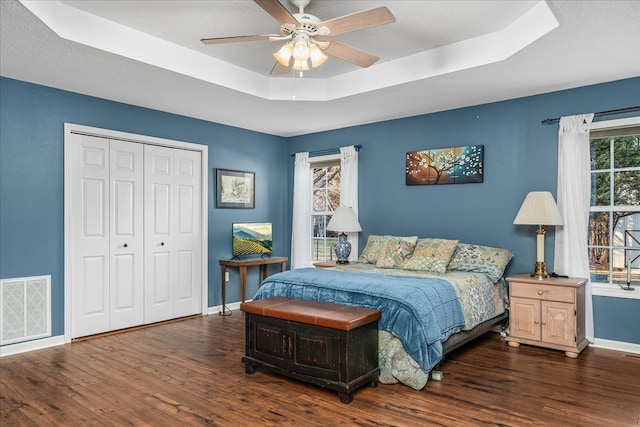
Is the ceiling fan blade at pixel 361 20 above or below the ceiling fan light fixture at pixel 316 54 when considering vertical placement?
above

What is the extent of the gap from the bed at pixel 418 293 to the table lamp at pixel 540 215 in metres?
0.33

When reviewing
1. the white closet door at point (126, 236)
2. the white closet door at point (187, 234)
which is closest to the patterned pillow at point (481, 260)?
the white closet door at point (187, 234)

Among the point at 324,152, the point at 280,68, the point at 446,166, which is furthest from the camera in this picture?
the point at 324,152

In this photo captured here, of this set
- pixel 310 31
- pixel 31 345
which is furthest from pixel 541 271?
pixel 31 345

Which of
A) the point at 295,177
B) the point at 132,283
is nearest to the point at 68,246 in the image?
the point at 132,283

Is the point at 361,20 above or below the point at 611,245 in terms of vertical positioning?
above

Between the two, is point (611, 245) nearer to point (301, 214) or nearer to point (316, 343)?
point (316, 343)

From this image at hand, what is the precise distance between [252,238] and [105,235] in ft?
6.31

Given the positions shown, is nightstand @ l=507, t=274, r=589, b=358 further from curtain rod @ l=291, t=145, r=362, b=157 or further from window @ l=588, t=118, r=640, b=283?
curtain rod @ l=291, t=145, r=362, b=157

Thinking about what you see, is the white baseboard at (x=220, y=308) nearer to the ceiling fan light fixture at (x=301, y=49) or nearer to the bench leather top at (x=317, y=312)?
the bench leather top at (x=317, y=312)

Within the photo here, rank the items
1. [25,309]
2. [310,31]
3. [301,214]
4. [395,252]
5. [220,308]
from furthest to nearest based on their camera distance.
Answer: [301,214] < [220,308] < [395,252] < [25,309] < [310,31]

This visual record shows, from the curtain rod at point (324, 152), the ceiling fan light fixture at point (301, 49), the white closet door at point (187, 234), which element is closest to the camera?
the ceiling fan light fixture at point (301, 49)

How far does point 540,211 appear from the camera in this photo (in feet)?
13.3

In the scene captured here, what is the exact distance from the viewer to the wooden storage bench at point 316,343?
2893 mm
